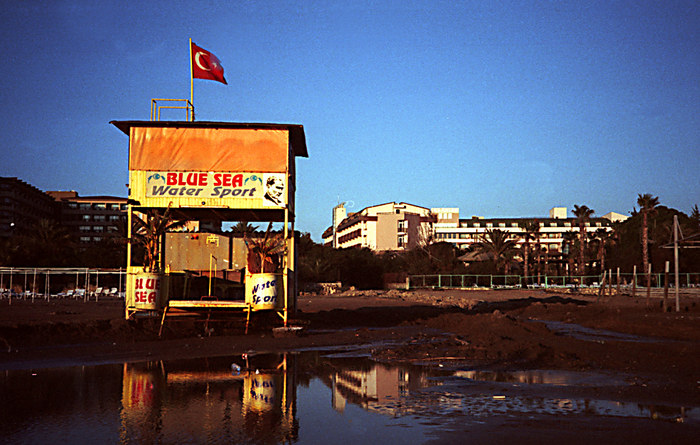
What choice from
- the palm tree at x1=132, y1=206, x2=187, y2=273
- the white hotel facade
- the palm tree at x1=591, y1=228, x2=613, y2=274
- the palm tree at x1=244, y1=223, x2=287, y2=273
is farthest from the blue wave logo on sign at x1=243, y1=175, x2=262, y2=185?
the white hotel facade

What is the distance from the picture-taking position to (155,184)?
67.5 feet

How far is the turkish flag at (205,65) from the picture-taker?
22.8m

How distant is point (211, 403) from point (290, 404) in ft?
3.84

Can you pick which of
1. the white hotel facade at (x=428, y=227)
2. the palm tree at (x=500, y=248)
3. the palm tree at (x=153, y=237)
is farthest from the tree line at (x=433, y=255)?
the palm tree at (x=153, y=237)

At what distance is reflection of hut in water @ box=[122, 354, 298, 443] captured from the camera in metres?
7.66

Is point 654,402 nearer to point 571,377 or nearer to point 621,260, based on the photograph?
point 571,377

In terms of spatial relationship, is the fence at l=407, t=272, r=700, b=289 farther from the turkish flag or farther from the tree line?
the turkish flag

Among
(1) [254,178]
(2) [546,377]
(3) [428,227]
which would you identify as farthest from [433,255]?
(2) [546,377]

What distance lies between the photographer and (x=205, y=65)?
23141mm

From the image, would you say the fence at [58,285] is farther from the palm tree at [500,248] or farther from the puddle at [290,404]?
the palm tree at [500,248]

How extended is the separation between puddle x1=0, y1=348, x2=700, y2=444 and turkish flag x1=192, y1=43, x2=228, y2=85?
12.8 metres

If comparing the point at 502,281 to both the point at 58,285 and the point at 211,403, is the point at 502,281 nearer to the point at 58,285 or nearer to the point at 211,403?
the point at 58,285

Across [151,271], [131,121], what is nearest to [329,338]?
[151,271]

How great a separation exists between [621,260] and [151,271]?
7670 cm
